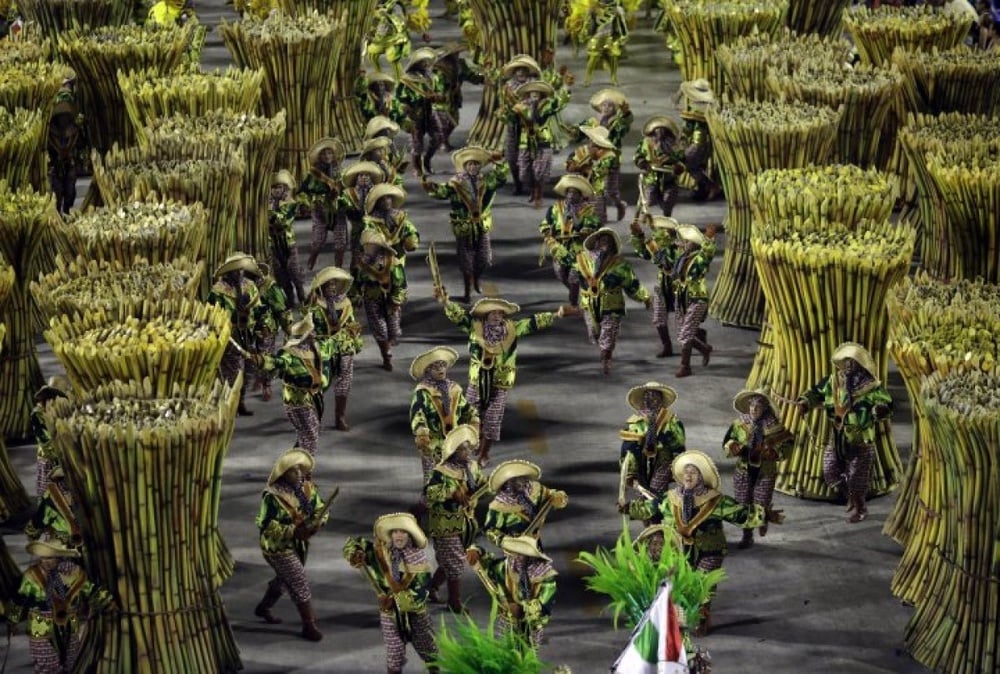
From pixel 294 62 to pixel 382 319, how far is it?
355 cm

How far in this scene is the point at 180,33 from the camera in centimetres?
2078

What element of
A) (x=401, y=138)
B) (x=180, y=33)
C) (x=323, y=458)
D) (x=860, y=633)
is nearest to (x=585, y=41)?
(x=401, y=138)

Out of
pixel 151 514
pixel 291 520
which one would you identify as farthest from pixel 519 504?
pixel 151 514

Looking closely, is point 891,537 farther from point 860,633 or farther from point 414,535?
point 414,535

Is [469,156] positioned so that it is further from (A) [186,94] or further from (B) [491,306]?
(B) [491,306]

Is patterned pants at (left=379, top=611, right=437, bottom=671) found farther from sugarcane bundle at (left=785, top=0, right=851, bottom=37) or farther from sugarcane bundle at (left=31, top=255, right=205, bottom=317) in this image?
sugarcane bundle at (left=785, top=0, right=851, bottom=37)

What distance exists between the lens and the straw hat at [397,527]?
44.8 ft

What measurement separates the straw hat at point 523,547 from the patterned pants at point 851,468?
292 cm

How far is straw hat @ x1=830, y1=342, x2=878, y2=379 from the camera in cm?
1554

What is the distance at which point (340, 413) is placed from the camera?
1753cm

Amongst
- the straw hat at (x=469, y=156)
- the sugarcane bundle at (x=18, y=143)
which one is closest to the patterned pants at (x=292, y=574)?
the sugarcane bundle at (x=18, y=143)

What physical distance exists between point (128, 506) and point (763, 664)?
149 inches

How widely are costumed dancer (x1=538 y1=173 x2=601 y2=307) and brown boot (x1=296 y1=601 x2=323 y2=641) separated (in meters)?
4.96

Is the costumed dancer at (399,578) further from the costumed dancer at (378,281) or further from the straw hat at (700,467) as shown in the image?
the costumed dancer at (378,281)
